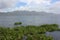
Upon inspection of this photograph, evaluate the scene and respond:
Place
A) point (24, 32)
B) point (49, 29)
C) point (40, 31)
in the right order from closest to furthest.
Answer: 1. point (24, 32)
2. point (40, 31)
3. point (49, 29)

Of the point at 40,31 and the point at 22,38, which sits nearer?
the point at 22,38

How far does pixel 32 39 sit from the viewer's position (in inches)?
1045

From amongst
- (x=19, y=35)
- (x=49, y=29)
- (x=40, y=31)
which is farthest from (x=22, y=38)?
(x=49, y=29)

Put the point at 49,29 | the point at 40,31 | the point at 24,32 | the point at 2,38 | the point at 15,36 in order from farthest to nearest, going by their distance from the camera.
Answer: the point at 49,29 < the point at 40,31 < the point at 24,32 < the point at 15,36 < the point at 2,38

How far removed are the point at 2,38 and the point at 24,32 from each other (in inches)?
273

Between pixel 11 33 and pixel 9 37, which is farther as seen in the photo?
pixel 11 33

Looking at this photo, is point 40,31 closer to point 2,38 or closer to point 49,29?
point 49,29

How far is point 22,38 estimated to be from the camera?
2900cm

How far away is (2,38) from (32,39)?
3.72 m

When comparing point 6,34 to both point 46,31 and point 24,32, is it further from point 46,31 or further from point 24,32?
point 46,31

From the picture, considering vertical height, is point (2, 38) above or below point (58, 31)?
above

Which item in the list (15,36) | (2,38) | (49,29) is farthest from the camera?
(49,29)

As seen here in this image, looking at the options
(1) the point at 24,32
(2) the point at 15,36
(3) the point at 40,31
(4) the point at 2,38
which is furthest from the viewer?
(3) the point at 40,31

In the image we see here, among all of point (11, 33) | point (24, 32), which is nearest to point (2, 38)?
point (11, 33)
